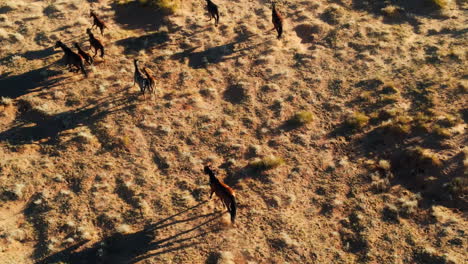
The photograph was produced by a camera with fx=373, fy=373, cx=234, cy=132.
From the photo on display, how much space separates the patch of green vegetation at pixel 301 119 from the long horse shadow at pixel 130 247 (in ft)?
20.5

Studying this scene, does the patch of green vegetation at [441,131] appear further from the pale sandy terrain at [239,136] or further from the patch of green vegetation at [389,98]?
the patch of green vegetation at [389,98]

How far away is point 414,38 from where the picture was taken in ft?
67.6

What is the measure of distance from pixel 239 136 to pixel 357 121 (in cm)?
514

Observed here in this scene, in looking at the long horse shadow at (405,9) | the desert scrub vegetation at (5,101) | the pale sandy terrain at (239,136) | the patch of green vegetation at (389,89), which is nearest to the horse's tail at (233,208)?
the pale sandy terrain at (239,136)

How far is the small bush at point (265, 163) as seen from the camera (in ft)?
48.0

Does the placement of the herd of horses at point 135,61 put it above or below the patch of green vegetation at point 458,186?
above

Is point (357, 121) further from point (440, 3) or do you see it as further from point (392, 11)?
point (440, 3)

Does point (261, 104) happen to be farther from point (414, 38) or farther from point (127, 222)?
point (414, 38)

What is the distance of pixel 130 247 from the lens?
39.8 ft

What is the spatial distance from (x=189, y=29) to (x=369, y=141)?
1183 centimetres

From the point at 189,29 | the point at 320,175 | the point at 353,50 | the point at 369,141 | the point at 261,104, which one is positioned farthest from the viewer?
the point at 189,29

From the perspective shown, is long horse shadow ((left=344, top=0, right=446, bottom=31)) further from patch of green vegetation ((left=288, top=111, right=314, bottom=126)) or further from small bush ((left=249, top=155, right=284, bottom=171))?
small bush ((left=249, top=155, right=284, bottom=171))

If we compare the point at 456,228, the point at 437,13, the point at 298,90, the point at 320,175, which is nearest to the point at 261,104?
the point at 298,90

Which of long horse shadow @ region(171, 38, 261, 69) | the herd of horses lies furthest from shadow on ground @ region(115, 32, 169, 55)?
long horse shadow @ region(171, 38, 261, 69)
